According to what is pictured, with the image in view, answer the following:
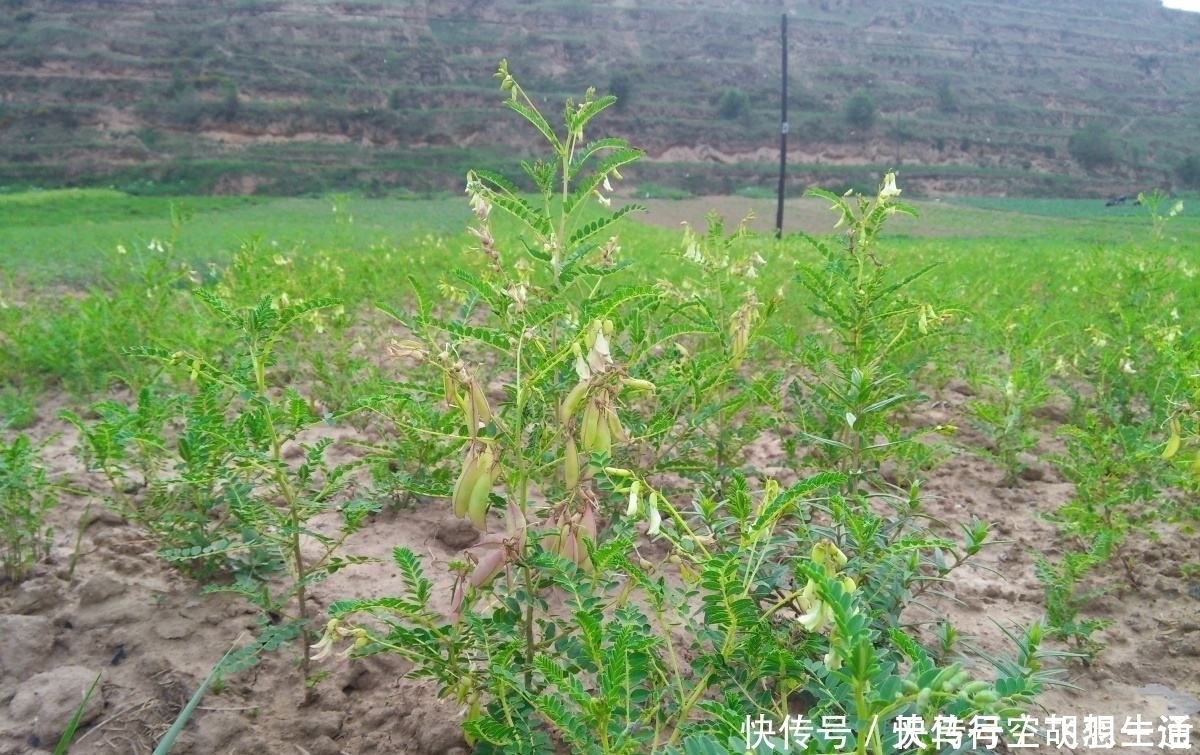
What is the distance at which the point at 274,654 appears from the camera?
1809mm

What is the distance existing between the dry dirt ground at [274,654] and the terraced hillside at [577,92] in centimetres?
3640

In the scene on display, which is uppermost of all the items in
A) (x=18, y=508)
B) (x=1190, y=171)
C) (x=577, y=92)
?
(x=577, y=92)

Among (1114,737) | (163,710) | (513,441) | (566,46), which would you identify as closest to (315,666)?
(163,710)

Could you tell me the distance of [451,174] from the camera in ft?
131

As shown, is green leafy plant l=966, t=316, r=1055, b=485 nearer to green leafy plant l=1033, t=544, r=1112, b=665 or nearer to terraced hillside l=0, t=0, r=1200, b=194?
green leafy plant l=1033, t=544, r=1112, b=665

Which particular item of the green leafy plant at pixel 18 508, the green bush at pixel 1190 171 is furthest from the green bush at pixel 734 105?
the green leafy plant at pixel 18 508

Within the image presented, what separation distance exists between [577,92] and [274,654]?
53.9 meters

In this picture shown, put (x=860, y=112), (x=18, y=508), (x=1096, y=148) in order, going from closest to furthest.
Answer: (x=18, y=508)
(x=1096, y=148)
(x=860, y=112)

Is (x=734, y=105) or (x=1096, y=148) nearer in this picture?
(x=1096, y=148)

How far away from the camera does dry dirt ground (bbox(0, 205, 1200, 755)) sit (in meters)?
1.56

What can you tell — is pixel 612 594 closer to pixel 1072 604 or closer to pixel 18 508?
pixel 1072 604

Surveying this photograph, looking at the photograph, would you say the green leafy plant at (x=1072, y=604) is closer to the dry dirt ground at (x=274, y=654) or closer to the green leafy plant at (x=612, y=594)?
the dry dirt ground at (x=274, y=654)

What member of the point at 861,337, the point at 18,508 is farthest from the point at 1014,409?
the point at 18,508

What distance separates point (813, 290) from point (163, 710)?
5.93 feet
